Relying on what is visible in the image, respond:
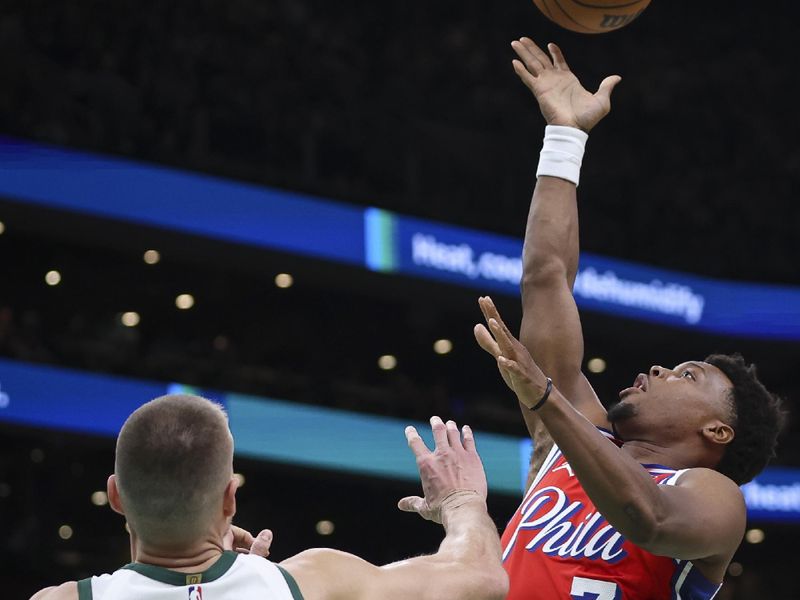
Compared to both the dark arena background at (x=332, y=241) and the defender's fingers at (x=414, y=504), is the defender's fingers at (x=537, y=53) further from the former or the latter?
the dark arena background at (x=332, y=241)

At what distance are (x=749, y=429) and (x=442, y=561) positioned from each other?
1792mm

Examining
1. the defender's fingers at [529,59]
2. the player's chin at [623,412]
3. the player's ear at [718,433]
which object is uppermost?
the defender's fingers at [529,59]

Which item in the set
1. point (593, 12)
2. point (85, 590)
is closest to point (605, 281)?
point (593, 12)

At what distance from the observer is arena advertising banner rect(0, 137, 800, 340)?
13.4m

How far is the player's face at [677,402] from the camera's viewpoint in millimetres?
4312

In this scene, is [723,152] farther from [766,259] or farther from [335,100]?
[335,100]

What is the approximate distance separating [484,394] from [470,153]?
13.0 ft

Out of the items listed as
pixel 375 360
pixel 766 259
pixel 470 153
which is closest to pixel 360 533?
pixel 375 360

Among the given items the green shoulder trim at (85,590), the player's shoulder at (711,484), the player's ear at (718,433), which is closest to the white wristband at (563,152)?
the player's ear at (718,433)

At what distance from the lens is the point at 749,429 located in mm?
4328

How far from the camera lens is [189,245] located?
1426 centimetres

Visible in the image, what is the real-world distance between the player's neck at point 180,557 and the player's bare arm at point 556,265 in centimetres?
201

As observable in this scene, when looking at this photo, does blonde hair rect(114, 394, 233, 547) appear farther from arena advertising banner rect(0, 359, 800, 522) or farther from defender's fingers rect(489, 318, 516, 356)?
arena advertising banner rect(0, 359, 800, 522)

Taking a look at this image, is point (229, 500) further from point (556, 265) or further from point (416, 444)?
point (556, 265)
